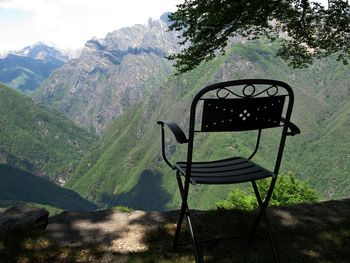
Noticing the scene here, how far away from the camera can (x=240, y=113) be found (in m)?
4.82

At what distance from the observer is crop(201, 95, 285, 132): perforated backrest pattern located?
466 centimetres

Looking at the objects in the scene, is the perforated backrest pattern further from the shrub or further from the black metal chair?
the shrub

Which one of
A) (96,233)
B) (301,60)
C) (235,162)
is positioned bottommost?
(96,233)

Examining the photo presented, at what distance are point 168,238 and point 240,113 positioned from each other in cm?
261

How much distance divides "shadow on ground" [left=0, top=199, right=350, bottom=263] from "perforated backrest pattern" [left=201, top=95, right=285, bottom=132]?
1914 mm

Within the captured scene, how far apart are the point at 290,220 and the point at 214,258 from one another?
7.41 ft

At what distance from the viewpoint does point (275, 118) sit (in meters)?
5.14

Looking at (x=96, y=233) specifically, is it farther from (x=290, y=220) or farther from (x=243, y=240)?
(x=290, y=220)

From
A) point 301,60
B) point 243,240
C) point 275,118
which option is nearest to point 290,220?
point 243,240

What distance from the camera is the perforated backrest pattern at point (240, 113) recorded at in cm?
466

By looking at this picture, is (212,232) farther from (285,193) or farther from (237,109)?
(285,193)

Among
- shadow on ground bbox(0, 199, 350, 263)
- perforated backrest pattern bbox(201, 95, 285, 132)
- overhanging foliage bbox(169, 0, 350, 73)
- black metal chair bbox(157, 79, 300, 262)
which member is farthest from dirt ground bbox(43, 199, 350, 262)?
overhanging foliage bbox(169, 0, 350, 73)

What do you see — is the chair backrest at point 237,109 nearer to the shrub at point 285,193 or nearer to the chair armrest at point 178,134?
the chair armrest at point 178,134

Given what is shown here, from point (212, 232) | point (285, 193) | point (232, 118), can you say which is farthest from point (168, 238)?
point (285, 193)
